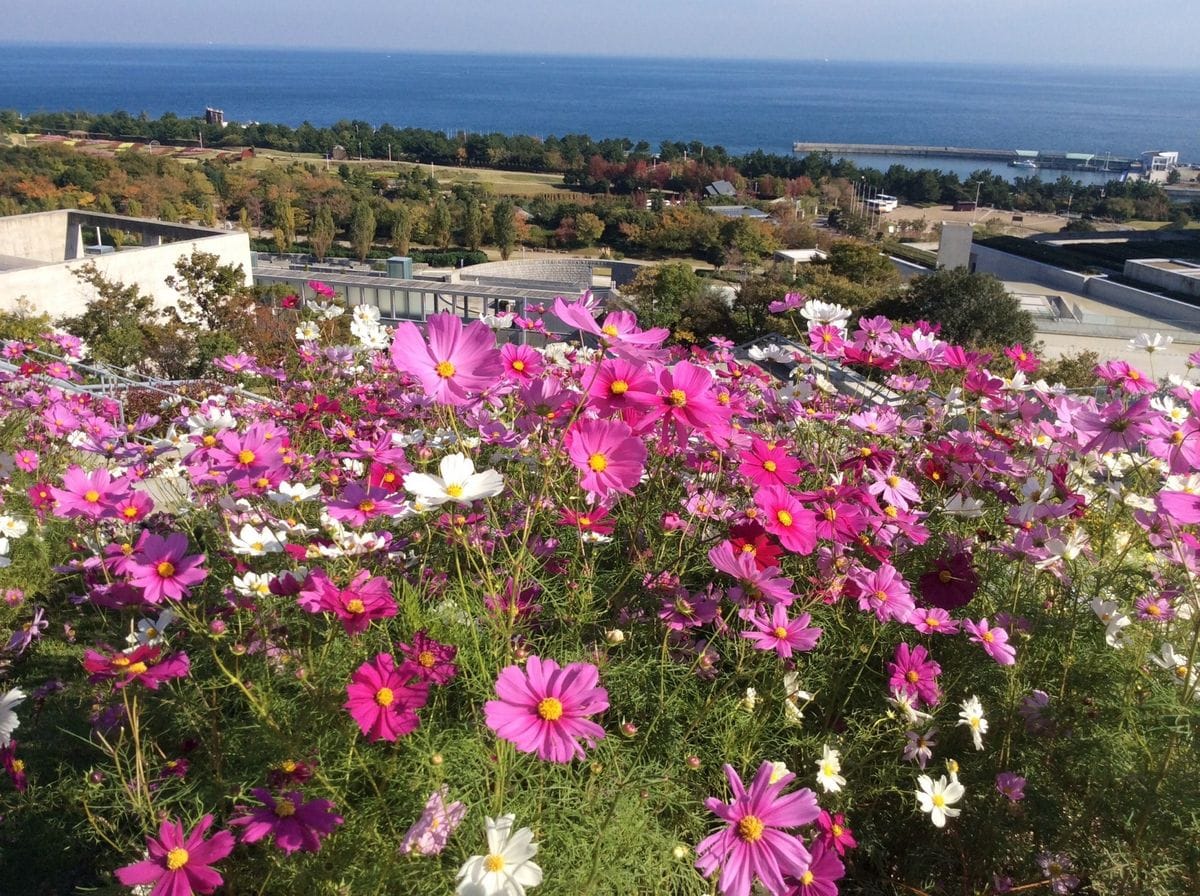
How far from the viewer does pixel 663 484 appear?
5.61 feet

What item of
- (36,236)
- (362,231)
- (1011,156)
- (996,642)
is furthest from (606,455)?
(1011,156)

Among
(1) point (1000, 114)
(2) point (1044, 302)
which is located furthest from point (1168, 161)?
(1) point (1000, 114)

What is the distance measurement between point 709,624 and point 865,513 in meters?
0.35

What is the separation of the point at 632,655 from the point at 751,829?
46cm

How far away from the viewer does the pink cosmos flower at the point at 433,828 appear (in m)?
1.02

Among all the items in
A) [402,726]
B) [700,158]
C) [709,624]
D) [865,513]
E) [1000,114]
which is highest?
[1000,114]

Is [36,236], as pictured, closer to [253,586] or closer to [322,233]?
[322,233]

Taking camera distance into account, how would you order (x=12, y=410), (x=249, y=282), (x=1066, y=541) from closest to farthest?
(x=1066, y=541)
(x=12, y=410)
(x=249, y=282)

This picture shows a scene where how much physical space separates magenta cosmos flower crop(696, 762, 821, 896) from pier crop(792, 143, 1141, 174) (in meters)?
76.7

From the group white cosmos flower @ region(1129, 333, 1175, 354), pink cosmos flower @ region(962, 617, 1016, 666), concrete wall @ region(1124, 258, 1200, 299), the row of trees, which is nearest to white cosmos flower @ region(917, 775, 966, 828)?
pink cosmos flower @ region(962, 617, 1016, 666)

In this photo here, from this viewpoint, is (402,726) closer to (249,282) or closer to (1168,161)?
(249,282)

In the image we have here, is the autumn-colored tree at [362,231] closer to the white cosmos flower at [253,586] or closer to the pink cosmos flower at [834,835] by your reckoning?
the white cosmos flower at [253,586]

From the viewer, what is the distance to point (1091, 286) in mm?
22031

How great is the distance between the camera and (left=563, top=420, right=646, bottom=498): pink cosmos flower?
3.86 feet
